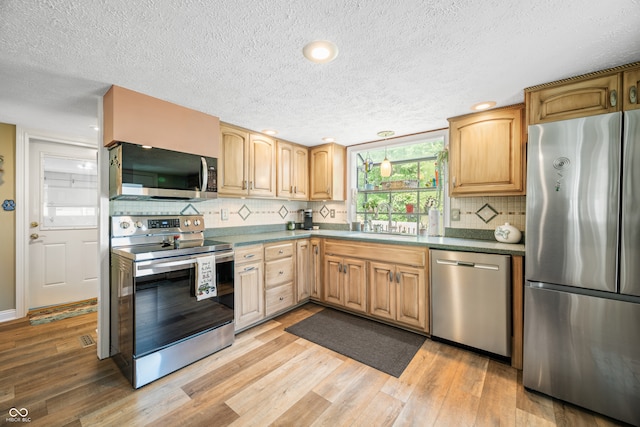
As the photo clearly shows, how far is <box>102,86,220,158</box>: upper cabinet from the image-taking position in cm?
203

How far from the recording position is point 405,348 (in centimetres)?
242

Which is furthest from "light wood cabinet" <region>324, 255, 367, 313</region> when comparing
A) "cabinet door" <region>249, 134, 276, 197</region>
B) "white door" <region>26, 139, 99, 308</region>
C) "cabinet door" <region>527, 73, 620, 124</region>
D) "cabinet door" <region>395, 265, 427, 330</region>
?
"white door" <region>26, 139, 99, 308</region>

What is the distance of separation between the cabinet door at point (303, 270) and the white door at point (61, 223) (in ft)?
9.13

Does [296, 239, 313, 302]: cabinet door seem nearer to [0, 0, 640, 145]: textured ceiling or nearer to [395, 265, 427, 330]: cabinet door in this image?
[395, 265, 427, 330]: cabinet door

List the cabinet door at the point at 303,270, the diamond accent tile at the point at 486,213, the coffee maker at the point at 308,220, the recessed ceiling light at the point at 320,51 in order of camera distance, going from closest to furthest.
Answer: the recessed ceiling light at the point at 320,51
the diamond accent tile at the point at 486,213
the cabinet door at the point at 303,270
the coffee maker at the point at 308,220

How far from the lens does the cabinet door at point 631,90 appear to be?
1706mm

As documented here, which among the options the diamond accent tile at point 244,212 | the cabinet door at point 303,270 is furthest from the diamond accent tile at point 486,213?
the diamond accent tile at point 244,212

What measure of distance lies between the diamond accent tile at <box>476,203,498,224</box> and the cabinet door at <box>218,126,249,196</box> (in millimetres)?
2522

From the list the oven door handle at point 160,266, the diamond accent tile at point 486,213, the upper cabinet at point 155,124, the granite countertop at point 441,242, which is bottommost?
the oven door handle at point 160,266

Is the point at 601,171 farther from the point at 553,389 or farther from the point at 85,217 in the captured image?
the point at 85,217

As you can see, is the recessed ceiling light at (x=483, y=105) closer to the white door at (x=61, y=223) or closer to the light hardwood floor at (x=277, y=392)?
the light hardwood floor at (x=277, y=392)

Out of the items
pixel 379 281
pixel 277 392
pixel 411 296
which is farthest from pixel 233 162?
pixel 411 296

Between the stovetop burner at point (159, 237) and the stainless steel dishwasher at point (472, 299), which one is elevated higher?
the stovetop burner at point (159, 237)

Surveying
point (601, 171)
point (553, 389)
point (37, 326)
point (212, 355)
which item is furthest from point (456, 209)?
point (37, 326)
